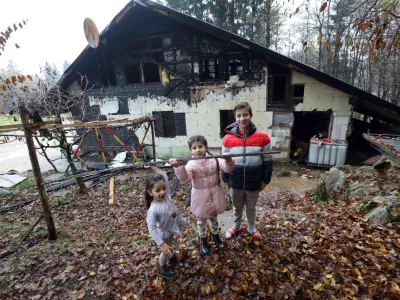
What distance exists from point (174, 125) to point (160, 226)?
32.6 ft

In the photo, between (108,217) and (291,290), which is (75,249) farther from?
(291,290)

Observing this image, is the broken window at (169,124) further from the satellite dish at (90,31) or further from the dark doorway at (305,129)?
the dark doorway at (305,129)

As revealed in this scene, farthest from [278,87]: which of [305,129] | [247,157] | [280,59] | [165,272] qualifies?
[165,272]

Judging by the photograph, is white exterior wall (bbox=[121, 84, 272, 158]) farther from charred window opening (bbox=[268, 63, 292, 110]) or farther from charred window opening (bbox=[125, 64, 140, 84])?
charred window opening (bbox=[125, 64, 140, 84])

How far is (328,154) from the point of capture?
10.0 m

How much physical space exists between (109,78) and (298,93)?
35.5 ft

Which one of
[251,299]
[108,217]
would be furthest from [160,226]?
[108,217]

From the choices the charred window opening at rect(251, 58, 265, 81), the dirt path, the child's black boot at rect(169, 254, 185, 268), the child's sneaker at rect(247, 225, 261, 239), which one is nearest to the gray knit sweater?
the child's black boot at rect(169, 254, 185, 268)

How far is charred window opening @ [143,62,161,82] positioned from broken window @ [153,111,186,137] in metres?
2.27

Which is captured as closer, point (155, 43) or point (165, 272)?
point (165, 272)

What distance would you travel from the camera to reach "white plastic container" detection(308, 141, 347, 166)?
9820 mm

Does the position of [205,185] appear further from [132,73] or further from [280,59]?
[132,73]

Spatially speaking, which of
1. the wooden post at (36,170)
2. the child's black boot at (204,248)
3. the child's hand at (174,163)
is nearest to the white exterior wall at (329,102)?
the child's black boot at (204,248)

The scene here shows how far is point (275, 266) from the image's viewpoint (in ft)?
9.76
